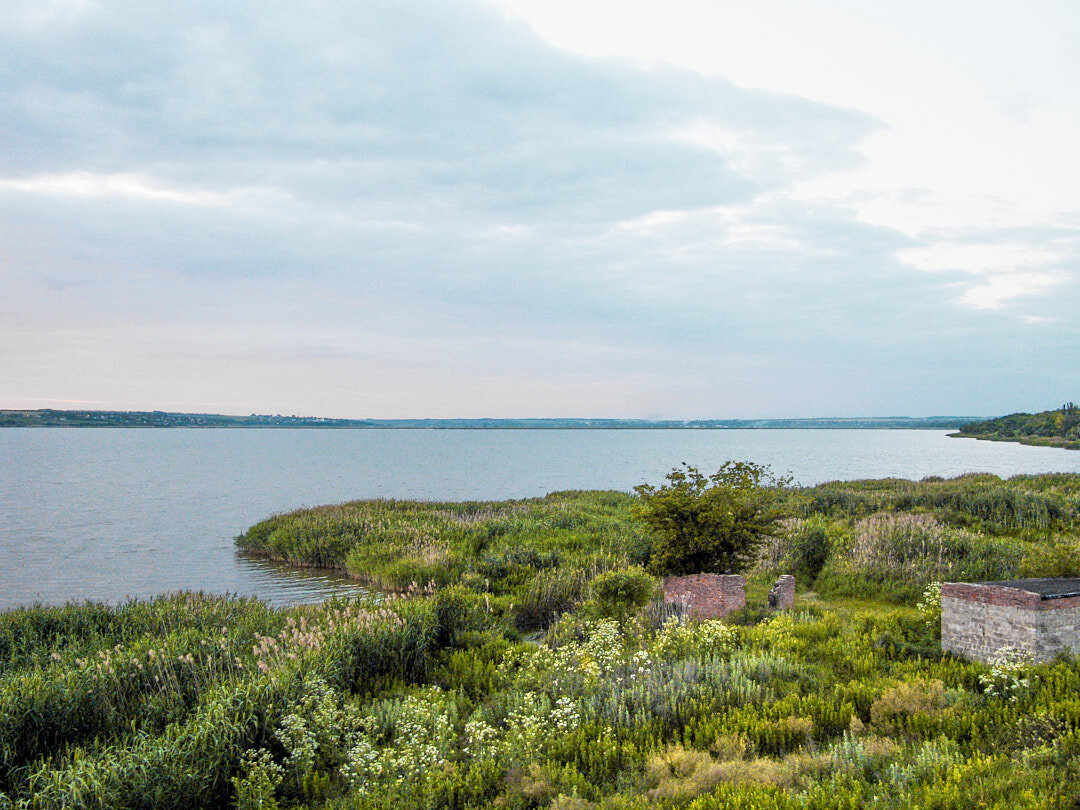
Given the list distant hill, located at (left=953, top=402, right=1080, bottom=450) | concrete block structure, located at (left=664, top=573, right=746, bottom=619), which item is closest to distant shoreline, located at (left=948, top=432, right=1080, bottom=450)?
distant hill, located at (left=953, top=402, right=1080, bottom=450)

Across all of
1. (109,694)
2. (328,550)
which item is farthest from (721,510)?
(328,550)

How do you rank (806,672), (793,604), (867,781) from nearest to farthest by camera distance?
(867,781)
(806,672)
(793,604)

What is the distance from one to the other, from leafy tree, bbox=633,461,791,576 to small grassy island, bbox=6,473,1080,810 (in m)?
0.08

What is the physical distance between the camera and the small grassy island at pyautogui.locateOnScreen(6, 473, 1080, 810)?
23.4 feet

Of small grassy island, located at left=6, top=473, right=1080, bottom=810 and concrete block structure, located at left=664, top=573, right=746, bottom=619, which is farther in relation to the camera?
concrete block structure, located at left=664, top=573, right=746, bottom=619

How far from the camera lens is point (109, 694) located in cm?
955

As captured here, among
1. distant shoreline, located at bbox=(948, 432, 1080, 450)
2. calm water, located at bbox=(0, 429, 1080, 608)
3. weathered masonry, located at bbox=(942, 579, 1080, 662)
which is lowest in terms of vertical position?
calm water, located at bbox=(0, 429, 1080, 608)

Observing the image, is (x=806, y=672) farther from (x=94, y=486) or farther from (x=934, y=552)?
(x=94, y=486)

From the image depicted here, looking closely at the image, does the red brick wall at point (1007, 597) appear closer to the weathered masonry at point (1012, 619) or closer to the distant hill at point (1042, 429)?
the weathered masonry at point (1012, 619)

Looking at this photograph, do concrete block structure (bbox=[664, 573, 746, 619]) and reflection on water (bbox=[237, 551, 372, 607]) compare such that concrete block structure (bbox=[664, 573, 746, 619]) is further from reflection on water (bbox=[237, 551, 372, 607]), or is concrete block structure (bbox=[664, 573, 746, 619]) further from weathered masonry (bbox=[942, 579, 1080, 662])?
reflection on water (bbox=[237, 551, 372, 607])

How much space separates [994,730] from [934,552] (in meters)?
12.4

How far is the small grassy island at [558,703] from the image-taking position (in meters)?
7.13

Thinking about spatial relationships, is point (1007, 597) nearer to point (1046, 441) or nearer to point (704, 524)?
point (704, 524)

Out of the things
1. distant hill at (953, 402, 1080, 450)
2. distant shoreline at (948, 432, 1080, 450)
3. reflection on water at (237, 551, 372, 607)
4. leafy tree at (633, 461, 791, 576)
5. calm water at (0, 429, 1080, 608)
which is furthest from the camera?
distant hill at (953, 402, 1080, 450)
